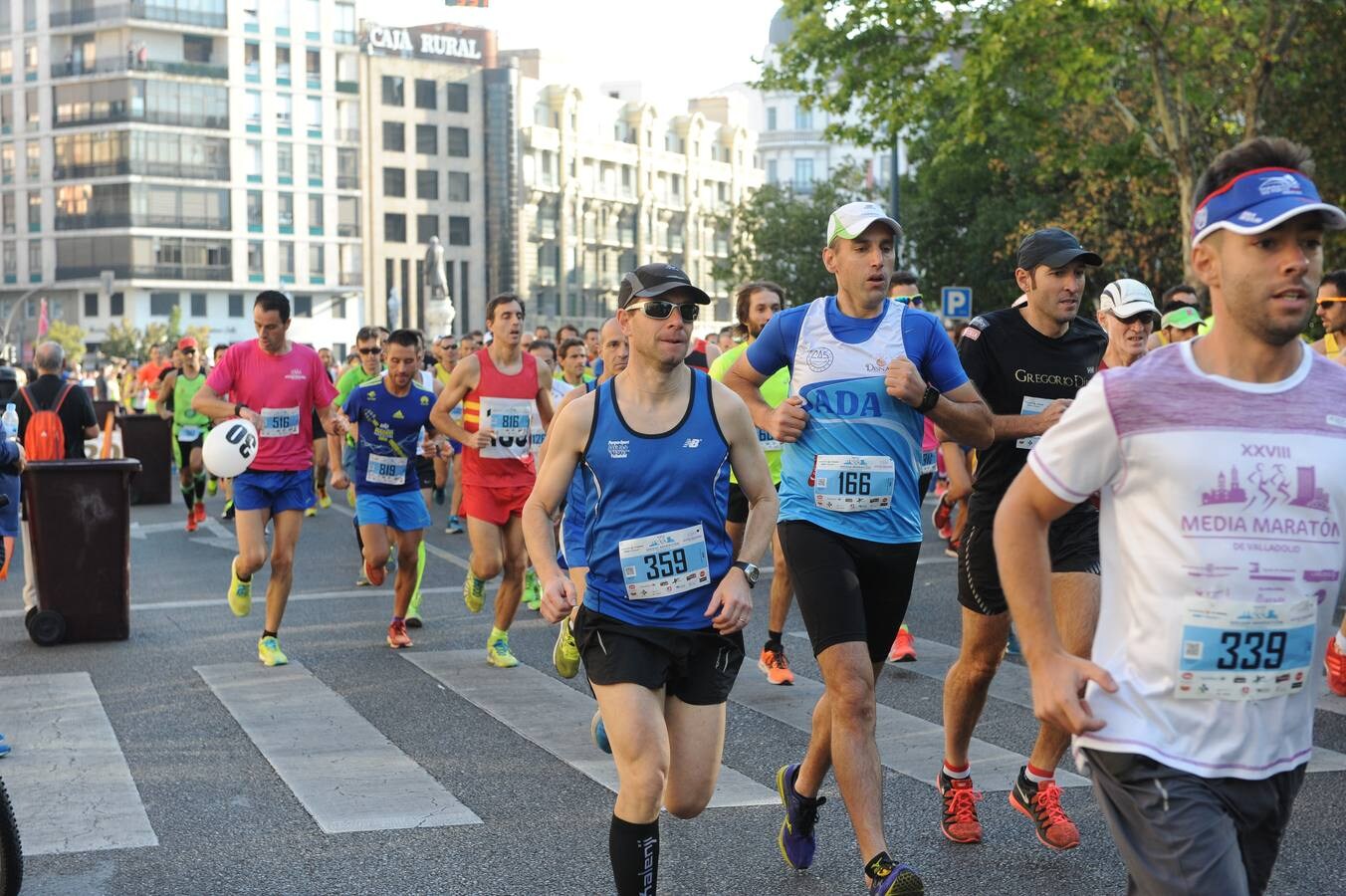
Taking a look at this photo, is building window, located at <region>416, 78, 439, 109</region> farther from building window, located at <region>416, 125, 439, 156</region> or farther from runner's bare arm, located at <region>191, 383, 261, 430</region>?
runner's bare arm, located at <region>191, 383, 261, 430</region>

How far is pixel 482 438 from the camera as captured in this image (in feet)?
33.3

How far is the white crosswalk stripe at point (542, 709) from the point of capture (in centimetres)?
702

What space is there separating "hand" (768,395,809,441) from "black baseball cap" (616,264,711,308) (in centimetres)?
68

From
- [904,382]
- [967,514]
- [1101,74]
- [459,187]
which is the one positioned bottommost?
[967,514]

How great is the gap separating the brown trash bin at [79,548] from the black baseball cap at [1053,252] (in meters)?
6.49

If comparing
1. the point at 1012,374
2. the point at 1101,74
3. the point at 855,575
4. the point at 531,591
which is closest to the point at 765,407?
the point at 855,575

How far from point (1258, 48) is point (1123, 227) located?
12523 mm

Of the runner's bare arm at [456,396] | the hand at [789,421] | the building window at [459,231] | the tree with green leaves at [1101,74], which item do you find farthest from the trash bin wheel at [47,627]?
the building window at [459,231]

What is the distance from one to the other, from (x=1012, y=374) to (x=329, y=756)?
3.35 m

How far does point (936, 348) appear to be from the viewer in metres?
5.91

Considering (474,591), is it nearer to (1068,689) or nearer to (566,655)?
(566,655)

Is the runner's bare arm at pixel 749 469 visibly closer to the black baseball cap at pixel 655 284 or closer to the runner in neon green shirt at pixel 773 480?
the black baseball cap at pixel 655 284

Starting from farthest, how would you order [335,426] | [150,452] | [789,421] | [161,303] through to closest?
1. [161,303]
2. [150,452]
3. [335,426]
4. [789,421]

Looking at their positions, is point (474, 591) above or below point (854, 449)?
below
